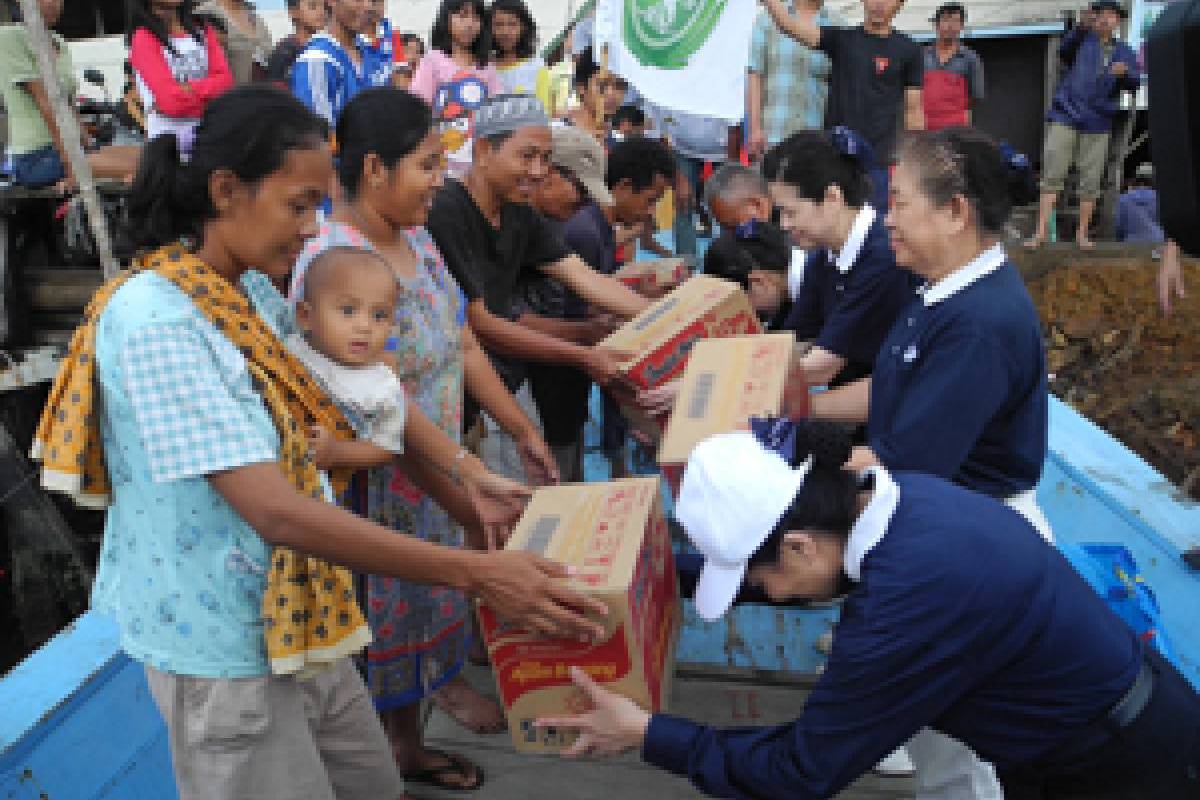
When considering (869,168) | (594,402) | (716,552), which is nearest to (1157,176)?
(716,552)

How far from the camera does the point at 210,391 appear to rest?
1380mm

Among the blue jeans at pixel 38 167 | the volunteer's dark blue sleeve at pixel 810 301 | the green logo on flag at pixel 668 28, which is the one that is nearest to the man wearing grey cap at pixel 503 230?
the volunteer's dark blue sleeve at pixel 810 301

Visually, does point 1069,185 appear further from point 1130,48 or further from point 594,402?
point 594,402

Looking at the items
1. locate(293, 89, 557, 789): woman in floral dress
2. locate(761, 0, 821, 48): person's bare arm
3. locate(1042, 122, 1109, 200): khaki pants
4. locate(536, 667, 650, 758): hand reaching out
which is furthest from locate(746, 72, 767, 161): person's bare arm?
locate(1042, 122, 1109, 200): khaki pants

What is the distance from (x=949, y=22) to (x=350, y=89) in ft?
20.1

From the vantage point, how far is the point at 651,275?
3.97 metres

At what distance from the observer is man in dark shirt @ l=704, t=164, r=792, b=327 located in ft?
12.8

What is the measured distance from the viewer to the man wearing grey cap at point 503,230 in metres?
2.80

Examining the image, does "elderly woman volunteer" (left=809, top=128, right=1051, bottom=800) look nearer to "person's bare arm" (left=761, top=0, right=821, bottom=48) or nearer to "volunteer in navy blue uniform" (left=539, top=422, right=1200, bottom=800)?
"volunteer in navy blue uniform" (left=539, top=422, right=1200, bottom=800)

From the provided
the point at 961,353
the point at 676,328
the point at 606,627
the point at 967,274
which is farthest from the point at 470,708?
the point at 967,274

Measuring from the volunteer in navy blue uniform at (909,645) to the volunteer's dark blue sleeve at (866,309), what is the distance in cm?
121

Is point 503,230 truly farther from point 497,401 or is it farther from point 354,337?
point 354,337

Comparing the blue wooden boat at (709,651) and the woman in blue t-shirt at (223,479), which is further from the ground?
the woman in blue t-shirt at (223,479)

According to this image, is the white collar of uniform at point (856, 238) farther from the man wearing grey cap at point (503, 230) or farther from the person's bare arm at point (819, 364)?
the man wearing grey cap at point (503, 230)
